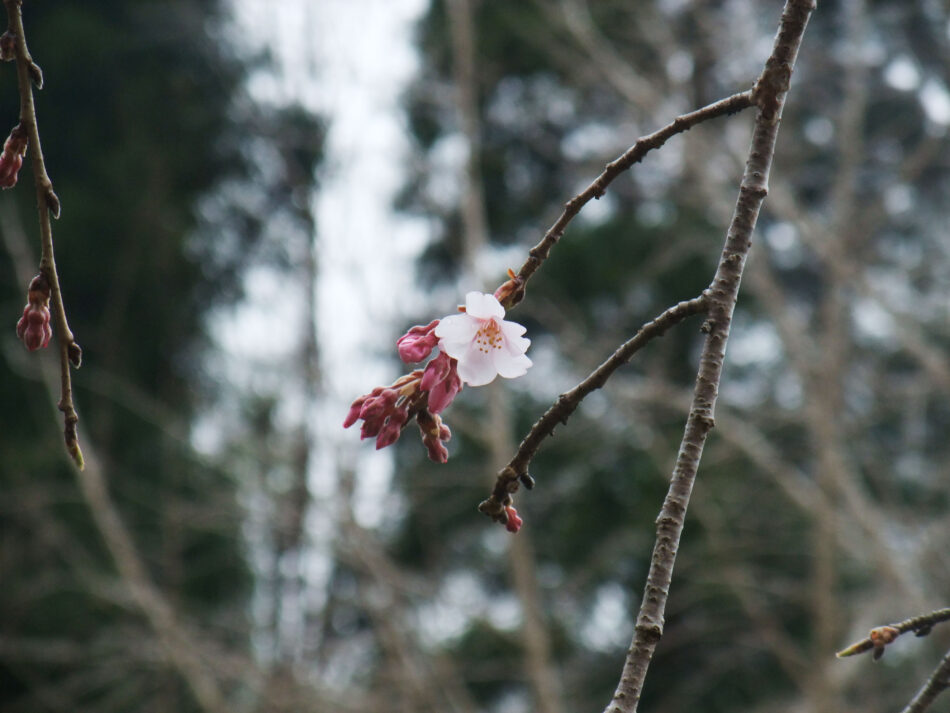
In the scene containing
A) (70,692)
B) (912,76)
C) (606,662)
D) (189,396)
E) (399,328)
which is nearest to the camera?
(399,328)

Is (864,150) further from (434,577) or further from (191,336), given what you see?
(191,336)

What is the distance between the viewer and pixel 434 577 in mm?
6742

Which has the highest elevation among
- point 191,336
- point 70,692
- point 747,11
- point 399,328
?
point 747,11

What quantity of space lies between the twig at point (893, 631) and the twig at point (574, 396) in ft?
0.97

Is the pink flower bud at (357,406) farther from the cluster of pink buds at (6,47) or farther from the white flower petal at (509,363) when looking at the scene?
the cluster of pink buds at (6,47)

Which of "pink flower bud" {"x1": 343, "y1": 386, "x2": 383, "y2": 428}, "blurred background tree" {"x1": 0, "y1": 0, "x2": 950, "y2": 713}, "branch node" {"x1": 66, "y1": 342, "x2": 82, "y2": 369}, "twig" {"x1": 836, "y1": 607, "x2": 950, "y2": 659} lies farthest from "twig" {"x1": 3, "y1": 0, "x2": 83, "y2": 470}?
"blurred background tree" {"x1": 0, "y1": 0, "x2": 950, "y2": 713}

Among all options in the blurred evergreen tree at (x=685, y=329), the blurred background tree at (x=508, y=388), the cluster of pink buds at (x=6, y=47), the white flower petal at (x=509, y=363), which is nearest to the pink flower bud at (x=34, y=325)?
the cluster of pink buds at (x=6, y=47)

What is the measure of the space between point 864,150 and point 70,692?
7.40 metres

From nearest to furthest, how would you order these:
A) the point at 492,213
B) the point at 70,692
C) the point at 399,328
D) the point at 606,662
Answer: the point at 399,328 < the point at 70,692 < the point at 606,662 < the point at 492,213

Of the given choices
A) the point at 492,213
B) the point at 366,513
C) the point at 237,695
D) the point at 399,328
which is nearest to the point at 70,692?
the point at 237,695

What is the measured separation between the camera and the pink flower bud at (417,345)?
37.7 inches

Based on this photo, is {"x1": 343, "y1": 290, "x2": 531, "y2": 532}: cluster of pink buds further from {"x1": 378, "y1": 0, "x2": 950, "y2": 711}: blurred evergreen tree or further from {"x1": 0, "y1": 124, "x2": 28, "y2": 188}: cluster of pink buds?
{"x1": 378, "y1": 0, "x2": 950, "y2": 711}: blurred evergreen tree

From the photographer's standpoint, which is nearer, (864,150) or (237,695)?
(237,695)

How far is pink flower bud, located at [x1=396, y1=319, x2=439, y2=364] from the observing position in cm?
96
